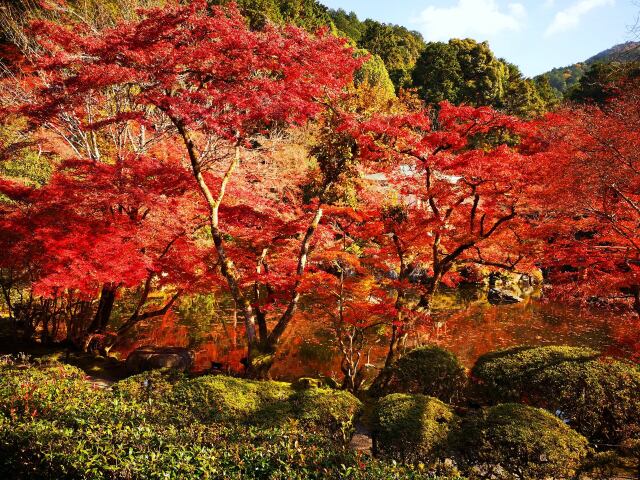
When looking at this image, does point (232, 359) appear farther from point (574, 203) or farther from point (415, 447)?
point (574, 203)

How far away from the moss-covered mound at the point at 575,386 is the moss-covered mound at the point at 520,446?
158cm

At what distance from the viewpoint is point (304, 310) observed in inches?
671

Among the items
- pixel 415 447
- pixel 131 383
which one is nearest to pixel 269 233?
pixel 131 383

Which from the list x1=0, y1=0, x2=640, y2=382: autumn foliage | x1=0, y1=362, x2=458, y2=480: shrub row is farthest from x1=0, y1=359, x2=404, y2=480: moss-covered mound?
x1=0, y1=0, x2=640, y2=382: autumn foliage

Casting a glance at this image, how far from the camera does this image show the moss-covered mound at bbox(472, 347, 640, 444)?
6.80 m

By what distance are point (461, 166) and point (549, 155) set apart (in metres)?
2.30

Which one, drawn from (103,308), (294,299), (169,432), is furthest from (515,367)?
(103,308)

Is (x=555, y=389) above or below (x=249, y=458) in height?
below

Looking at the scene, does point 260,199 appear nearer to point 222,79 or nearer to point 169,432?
point 222,79

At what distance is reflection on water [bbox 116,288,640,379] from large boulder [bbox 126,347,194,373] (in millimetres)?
1163

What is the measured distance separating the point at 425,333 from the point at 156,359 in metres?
8.34

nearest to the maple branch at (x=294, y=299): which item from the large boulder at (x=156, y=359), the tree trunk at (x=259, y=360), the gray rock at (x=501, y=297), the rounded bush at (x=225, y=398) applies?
the tree trunk at (x=259, y=360)

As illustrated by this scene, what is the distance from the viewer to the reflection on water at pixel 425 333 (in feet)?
40.3

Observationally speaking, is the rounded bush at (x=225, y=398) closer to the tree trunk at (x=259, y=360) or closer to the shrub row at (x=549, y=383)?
the tree trunk at (x=259, y=360)
